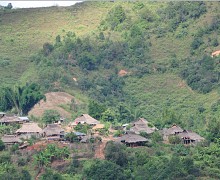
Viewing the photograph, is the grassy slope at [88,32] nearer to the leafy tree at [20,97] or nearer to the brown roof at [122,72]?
the brown roof at [122,72]

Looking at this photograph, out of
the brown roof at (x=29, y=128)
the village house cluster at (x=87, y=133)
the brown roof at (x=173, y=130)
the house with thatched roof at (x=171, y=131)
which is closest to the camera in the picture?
the village house cluster at (x=87, y=133)

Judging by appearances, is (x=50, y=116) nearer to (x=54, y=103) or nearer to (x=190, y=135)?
(x=54, y=103)

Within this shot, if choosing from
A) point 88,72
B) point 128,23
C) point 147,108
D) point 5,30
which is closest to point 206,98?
point 147,108

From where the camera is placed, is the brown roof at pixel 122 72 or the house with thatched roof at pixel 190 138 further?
the brown roof at pixel 122 72

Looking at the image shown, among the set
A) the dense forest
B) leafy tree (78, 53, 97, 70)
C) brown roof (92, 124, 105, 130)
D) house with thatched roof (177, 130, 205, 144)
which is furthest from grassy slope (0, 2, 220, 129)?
house with thatched roof (177, 130, 205, 144)

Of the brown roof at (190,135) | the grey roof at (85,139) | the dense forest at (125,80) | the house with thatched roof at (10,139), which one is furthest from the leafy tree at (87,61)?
the house with thatched roof at (10,139)

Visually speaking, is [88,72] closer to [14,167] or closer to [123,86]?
[123,86]
